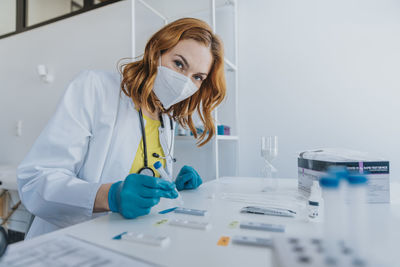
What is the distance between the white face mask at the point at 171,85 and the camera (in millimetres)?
936

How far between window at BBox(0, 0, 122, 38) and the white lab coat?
5.64 ft

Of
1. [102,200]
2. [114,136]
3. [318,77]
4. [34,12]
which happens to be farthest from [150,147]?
[34,12]

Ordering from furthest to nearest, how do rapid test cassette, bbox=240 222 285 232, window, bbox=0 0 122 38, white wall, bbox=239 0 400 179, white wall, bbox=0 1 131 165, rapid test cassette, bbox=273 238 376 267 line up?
1. window, bbox=0 0 122 38
2. white wall, bbox=0 1 131 165
3. white wall, bbox=239 0 400 179
4. rapid test cassette, bbox=240 222 285 232
5. rapid test cassette, bbox=273 238 376 267

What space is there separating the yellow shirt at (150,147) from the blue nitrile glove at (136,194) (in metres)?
0.36

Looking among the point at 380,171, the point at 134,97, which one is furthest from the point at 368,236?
the point at 134,97

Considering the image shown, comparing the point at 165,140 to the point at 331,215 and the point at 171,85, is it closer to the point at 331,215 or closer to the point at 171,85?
the point at 171,85

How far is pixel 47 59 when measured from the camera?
94.7 inches

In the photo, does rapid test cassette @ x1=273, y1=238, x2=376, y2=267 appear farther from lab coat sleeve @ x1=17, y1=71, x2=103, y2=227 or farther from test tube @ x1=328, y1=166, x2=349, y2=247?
lab coat sleeve @ x1=17, y1=71, x2=103, y2=227

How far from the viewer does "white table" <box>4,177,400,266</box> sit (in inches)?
14.6

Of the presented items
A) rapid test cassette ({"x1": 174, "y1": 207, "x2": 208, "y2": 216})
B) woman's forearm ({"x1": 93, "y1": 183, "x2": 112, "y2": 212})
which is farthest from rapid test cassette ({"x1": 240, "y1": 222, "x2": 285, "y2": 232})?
woman's forearm ({"x1": 93, "y1": 183, "x2": 112, "y2": 212})

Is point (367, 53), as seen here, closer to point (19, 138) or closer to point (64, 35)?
point (64, 35)

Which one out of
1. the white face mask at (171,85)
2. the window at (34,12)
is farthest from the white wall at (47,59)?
the white face mask at (171,85)

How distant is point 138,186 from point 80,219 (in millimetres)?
264

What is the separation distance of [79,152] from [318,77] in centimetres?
137
